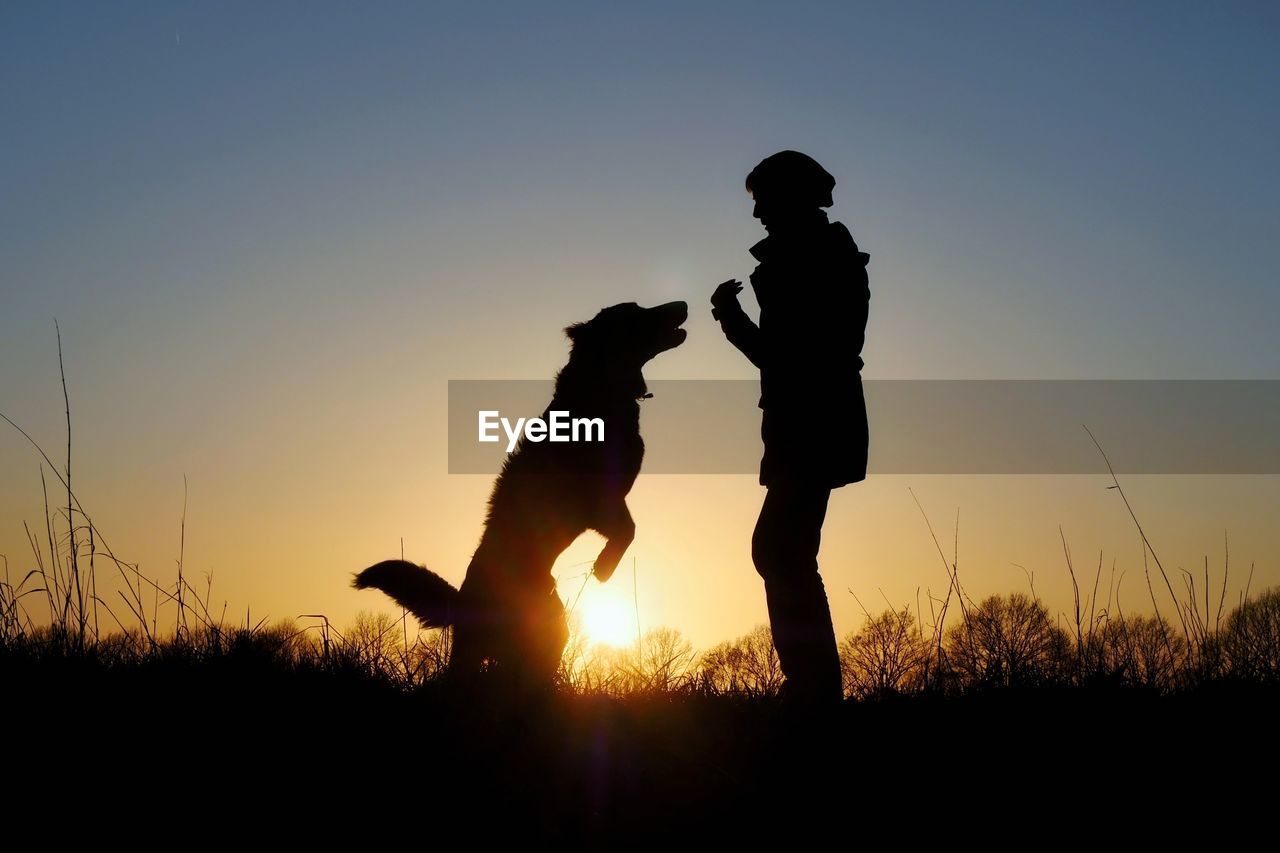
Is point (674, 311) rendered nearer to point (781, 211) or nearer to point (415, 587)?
point (781, 211)

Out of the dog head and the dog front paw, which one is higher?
the dog head

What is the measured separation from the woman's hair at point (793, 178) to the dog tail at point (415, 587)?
3.24m

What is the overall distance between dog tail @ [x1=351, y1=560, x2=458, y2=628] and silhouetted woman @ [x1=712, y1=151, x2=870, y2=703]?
2430mm

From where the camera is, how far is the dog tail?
578cm

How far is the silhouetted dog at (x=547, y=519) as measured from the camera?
587 centimetres

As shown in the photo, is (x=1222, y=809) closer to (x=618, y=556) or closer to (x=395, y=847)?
(x=395, y=847)

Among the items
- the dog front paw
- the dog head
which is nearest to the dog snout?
the dog head

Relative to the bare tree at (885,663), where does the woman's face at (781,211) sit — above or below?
above

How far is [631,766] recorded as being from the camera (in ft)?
10.2

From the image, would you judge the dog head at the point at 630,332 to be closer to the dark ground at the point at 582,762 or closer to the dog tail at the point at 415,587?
the dog tail at the point at 415,587

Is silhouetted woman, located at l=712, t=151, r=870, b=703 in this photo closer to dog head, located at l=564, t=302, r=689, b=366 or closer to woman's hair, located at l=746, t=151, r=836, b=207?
woman's hair, located at l=746, t=151, r=836, b=207

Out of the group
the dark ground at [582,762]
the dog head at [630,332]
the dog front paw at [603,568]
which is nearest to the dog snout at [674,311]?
the dog head at [630,332]

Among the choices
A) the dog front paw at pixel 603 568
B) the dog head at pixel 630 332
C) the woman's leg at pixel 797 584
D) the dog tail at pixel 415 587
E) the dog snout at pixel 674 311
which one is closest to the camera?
the woman's leg at pixel 797 584

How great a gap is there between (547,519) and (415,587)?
103 centimetres
